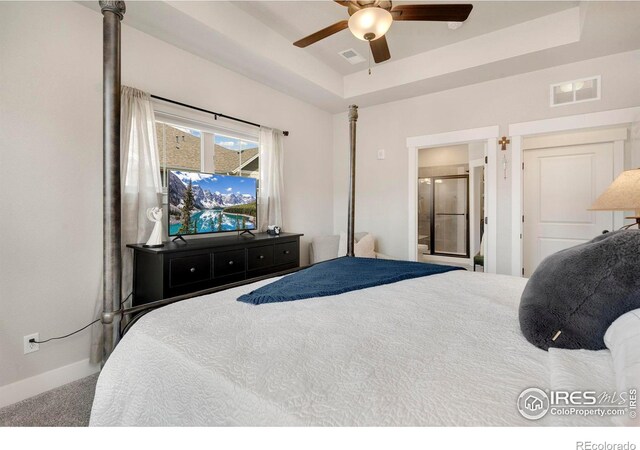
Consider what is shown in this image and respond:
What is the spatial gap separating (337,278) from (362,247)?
233cm

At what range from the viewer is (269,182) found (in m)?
3.58

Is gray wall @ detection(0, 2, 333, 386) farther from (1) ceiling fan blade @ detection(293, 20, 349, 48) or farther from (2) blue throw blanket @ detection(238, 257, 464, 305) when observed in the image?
(2) blue throw blanket @ detection(238, 257, 464, 305)

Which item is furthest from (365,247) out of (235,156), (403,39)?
(403,39)

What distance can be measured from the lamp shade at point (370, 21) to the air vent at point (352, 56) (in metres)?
1.54

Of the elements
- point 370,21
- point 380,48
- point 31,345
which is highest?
point 380,48

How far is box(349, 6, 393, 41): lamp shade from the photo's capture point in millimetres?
1873

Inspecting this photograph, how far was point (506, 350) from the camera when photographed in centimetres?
88

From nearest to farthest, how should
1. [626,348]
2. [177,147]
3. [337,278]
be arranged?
[626,348] → [337,278] → [177,147]

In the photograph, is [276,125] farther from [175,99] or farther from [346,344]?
[346,344]

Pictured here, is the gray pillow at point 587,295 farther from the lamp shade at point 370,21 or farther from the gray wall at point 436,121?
the gray wall at point 436,121

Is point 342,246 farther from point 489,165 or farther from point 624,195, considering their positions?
point 624,195

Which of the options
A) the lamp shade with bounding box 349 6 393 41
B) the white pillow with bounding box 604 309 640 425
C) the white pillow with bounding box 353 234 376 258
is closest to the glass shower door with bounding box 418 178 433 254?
the white pillow with bounding box 353 234 376 258
